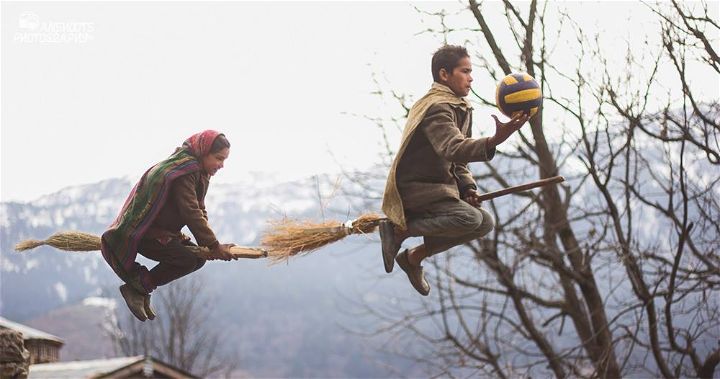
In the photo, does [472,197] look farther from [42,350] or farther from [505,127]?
[42,350]

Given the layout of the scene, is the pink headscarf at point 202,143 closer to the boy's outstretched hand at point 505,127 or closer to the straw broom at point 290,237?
the straw broom at point 290,237

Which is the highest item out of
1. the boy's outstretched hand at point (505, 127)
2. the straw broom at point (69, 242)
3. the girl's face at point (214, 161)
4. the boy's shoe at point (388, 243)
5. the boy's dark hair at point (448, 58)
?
the boy's dark hair at point (448, 58)

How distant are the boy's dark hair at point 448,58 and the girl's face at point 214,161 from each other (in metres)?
1.36

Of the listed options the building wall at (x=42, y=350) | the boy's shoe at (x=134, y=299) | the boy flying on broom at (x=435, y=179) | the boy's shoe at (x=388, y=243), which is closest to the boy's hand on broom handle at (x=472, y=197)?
the boy flying on broom at (x=435, y=179)

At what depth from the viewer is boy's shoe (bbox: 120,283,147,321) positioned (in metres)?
6.19

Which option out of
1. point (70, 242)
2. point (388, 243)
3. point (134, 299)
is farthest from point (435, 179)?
point (70, 242)

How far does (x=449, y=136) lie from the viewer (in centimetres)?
578

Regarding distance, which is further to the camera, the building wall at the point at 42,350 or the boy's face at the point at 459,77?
the building wall at the point at 42,350

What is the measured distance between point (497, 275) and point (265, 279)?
85807 mm

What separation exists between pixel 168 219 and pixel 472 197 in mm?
1856

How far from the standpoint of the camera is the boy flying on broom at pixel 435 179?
5926 millimetres

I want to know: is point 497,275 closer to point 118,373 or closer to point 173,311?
point 118,373

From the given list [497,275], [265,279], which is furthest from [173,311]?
[265,279]

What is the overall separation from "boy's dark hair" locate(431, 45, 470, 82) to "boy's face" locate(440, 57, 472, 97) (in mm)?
22
